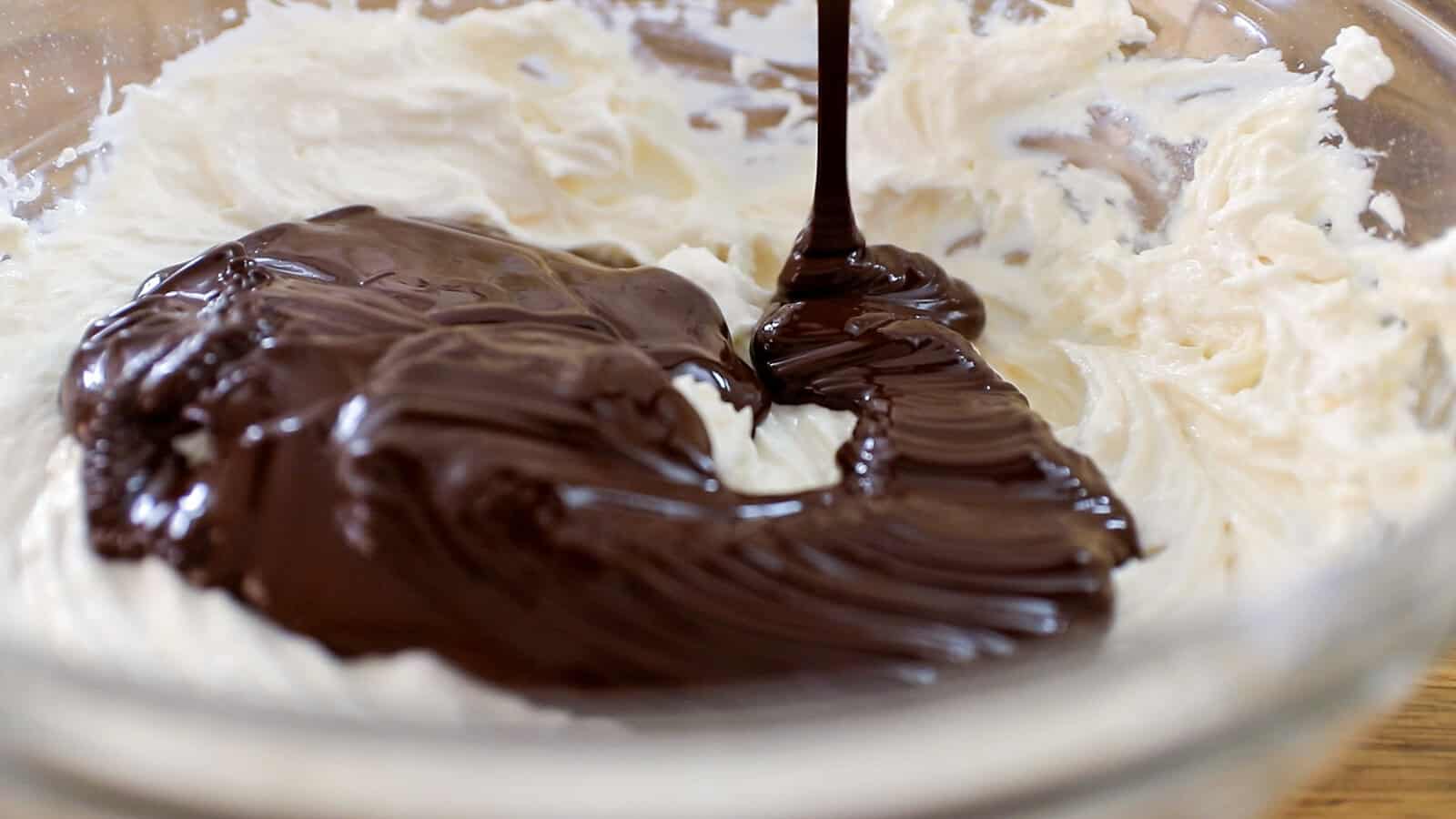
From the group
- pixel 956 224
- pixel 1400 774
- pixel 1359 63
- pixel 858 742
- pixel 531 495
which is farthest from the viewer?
pixel 956 224

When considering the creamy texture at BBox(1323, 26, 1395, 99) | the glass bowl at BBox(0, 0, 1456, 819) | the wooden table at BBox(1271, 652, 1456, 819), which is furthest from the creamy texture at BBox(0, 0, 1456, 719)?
the glass bowl at BBox(0, 0, 1456, 819)

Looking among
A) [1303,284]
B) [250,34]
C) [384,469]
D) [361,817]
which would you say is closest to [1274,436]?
[1303,284]

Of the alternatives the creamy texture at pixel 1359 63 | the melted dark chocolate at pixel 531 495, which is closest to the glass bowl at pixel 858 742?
the melted dark chocolate at pixel 531 495

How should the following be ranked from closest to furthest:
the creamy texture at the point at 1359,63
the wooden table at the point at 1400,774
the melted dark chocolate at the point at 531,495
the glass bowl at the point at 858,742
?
the glass bowl at the point at 858,742 < the melted dark chocolate at the point at 531,495 < the wooden table at the point at 1400,774 < the creamy texture at the point at 1359,63

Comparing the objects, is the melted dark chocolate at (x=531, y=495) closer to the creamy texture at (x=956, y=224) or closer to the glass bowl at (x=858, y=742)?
the creamy texture at (x=956, y=224)

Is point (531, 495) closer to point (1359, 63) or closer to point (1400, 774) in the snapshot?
point (1400, 774)

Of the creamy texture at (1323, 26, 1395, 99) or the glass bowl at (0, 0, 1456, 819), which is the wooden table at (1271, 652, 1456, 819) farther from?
the creamy texture at (1323, 26, 1395, 99)

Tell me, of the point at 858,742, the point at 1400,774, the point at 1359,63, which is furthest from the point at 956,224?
the point at 858,742
